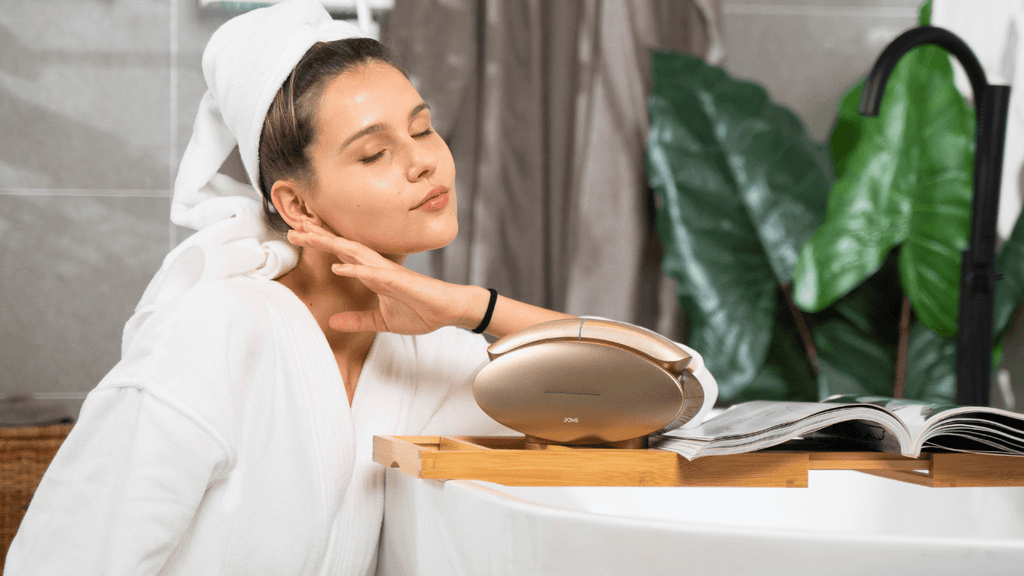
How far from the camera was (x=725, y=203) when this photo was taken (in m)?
1.46

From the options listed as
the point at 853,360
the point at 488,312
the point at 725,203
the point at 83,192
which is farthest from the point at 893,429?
the point at 83,192

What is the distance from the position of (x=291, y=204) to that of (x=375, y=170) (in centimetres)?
12

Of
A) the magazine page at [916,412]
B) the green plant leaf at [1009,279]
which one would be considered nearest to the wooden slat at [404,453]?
the magazine page at [916,412]

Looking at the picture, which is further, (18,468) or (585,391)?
(18,468)

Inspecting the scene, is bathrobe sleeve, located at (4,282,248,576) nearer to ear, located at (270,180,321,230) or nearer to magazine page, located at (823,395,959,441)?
ear, located at (270,180,321,230)

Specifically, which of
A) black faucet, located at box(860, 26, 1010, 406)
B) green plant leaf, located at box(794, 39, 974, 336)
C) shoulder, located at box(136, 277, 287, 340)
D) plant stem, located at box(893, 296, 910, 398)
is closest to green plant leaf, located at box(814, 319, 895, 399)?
plant stem, located at box(893, 296, 910, 398)

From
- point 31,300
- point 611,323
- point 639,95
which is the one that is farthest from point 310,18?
point 31,300

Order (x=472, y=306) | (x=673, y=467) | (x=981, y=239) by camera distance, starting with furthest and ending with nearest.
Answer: (x=981, y=239) → (x=472, y=306) → (x=673, y=467)

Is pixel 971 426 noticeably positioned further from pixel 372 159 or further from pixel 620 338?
pixel 372 159

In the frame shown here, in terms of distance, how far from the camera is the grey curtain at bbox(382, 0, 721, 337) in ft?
4.80

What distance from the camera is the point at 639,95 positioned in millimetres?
1508

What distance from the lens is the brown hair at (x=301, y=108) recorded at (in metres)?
0.75

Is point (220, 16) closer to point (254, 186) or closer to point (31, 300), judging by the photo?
point (31, 300)

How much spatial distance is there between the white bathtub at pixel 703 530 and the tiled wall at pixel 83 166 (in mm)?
1235
